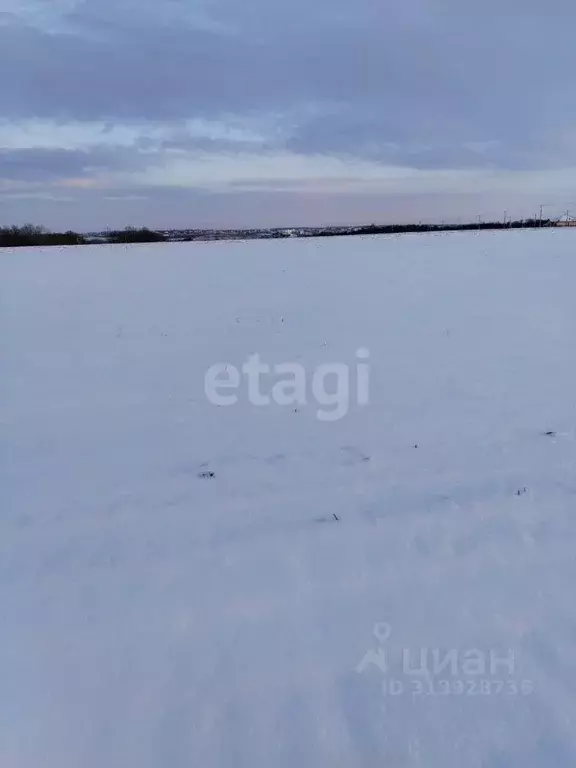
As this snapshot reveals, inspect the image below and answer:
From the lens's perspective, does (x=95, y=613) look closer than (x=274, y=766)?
No

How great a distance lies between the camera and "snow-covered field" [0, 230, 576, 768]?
2875 mm

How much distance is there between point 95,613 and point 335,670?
1.64 meters

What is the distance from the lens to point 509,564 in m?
4.06

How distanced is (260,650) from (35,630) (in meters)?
1.48

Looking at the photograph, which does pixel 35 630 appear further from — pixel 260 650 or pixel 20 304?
pixel 20 304

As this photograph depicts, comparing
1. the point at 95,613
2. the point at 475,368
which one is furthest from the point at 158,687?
the point at 475,368

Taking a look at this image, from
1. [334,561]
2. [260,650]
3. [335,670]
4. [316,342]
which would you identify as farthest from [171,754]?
[316,342]

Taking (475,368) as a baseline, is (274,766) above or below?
below

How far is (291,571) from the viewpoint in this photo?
13.4 ft

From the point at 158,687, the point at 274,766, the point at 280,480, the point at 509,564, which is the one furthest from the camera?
the point at 280,480

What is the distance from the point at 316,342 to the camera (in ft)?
38.1

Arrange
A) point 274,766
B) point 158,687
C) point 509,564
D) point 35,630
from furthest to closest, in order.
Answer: point 509,564 → point 35,630 → point 158,687 → point 274,766

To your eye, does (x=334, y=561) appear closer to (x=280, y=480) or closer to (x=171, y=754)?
(x=280, y=480)

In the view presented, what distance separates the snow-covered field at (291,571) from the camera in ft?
9.43
